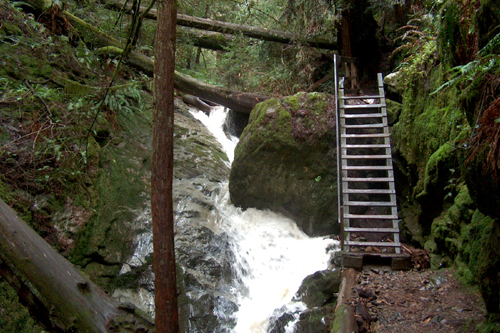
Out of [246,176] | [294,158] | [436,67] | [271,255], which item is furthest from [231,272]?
[436,67]

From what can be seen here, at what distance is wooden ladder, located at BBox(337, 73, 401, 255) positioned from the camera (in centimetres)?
573

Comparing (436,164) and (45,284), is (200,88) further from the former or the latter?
(45,284)

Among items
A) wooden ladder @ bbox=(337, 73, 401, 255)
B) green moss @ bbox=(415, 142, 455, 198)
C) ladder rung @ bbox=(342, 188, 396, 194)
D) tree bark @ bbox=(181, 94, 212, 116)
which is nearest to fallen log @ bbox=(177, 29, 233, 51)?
tree bark @ bbox=(181, 94, 212, 116)

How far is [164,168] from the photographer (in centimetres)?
346

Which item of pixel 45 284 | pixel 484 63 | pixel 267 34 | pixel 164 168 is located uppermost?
pixel 267 34

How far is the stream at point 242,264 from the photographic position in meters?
5.23

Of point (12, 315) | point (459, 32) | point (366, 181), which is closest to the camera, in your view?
point (459, 32)

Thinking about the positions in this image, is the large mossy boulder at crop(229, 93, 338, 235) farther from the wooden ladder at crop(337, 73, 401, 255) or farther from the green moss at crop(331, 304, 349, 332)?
the green moss at crop(331, 304, 349, 332)

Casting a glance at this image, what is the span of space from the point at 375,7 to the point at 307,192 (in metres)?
5.56

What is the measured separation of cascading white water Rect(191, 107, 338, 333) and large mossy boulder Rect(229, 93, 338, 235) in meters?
0.51

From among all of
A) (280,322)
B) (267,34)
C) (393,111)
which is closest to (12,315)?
(280,322)

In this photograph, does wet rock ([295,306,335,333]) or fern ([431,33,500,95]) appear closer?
fern ([431,33,500,95])

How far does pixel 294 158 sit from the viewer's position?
300 inches

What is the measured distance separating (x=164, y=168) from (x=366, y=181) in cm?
464
